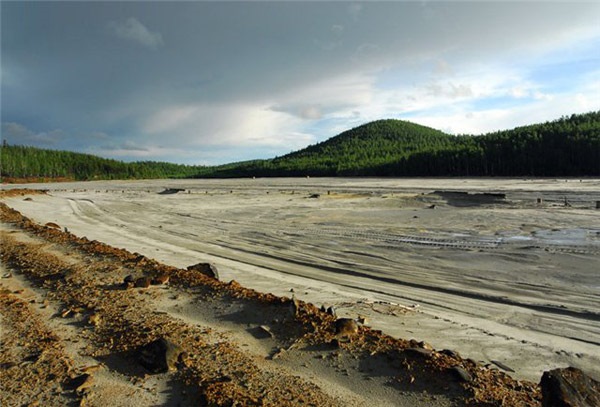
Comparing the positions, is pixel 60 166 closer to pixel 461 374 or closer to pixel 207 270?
pixel 207 270

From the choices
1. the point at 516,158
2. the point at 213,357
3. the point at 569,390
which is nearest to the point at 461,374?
the point at 569,390

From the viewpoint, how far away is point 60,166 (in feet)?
383

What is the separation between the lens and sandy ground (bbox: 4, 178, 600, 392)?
18.2 feet

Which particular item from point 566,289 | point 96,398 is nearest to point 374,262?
point 566,289

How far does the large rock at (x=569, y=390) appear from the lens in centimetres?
312

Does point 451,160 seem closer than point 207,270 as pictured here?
No

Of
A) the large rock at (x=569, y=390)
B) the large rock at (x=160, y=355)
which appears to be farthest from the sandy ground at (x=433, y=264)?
the large rock at (x=160, y=355)

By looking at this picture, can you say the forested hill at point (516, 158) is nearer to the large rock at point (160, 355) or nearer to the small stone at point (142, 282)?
the small stone at point (142, 282)

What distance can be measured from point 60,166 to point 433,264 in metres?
129

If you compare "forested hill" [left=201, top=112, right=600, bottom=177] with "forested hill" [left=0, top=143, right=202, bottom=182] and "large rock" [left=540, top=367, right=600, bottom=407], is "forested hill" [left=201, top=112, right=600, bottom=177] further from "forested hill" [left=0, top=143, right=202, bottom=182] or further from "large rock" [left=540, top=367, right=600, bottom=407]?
"forested hill" [left=0, top=143, right=202, bottom=182]

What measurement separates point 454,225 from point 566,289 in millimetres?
8164

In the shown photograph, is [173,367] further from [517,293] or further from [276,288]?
[517,293]

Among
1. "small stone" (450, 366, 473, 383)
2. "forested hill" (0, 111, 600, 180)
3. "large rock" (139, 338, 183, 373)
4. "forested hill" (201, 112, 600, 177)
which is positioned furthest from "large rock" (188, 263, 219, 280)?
"forested hill" (201, 112, 600, 177)

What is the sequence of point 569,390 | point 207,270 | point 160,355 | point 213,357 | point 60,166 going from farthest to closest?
point 60,166 < point 207,270 < point 213,357 < point 160,355 < point 569,390
